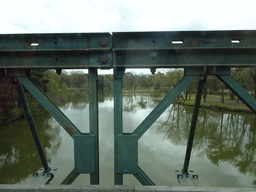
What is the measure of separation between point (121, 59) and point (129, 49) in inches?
7.4

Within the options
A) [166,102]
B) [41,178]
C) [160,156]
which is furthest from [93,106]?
[160,156]

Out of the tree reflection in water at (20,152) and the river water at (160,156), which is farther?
the tree reflection in water at (20,152)

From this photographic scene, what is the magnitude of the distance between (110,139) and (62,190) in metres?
5.74

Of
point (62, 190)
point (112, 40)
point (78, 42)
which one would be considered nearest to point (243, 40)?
point (112, 40)

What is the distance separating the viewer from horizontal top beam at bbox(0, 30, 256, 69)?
6.36 feet

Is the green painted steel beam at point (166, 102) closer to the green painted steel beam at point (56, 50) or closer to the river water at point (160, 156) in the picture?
the green painted steel beam at point (56, 50)

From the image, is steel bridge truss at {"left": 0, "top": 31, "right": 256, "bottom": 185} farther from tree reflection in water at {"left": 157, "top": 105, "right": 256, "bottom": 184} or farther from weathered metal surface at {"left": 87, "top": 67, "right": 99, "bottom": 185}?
tree reflection in water at {"left": 157, "top": 105, "right": 256, "bottom": 184}

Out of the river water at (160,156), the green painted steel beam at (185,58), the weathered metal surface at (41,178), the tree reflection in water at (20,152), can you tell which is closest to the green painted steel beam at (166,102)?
the green painted steel beam at (185,58)

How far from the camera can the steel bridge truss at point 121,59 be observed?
76.7 inches

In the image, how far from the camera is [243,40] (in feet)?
6.30

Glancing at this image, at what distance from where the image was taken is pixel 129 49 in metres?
1.95

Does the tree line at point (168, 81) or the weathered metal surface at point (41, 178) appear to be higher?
the tree line at point (168, 81)

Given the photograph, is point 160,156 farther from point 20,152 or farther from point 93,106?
point 20,152

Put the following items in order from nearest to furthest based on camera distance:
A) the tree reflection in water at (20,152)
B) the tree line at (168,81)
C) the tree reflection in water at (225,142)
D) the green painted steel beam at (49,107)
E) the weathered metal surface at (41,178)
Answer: the green painted steel beam at (49,107) < the weathered metal surface at (41,178) < the tree reflection in water at (20,152) < the tree reflection in water at (225,142) < the tree line at (168,81)
